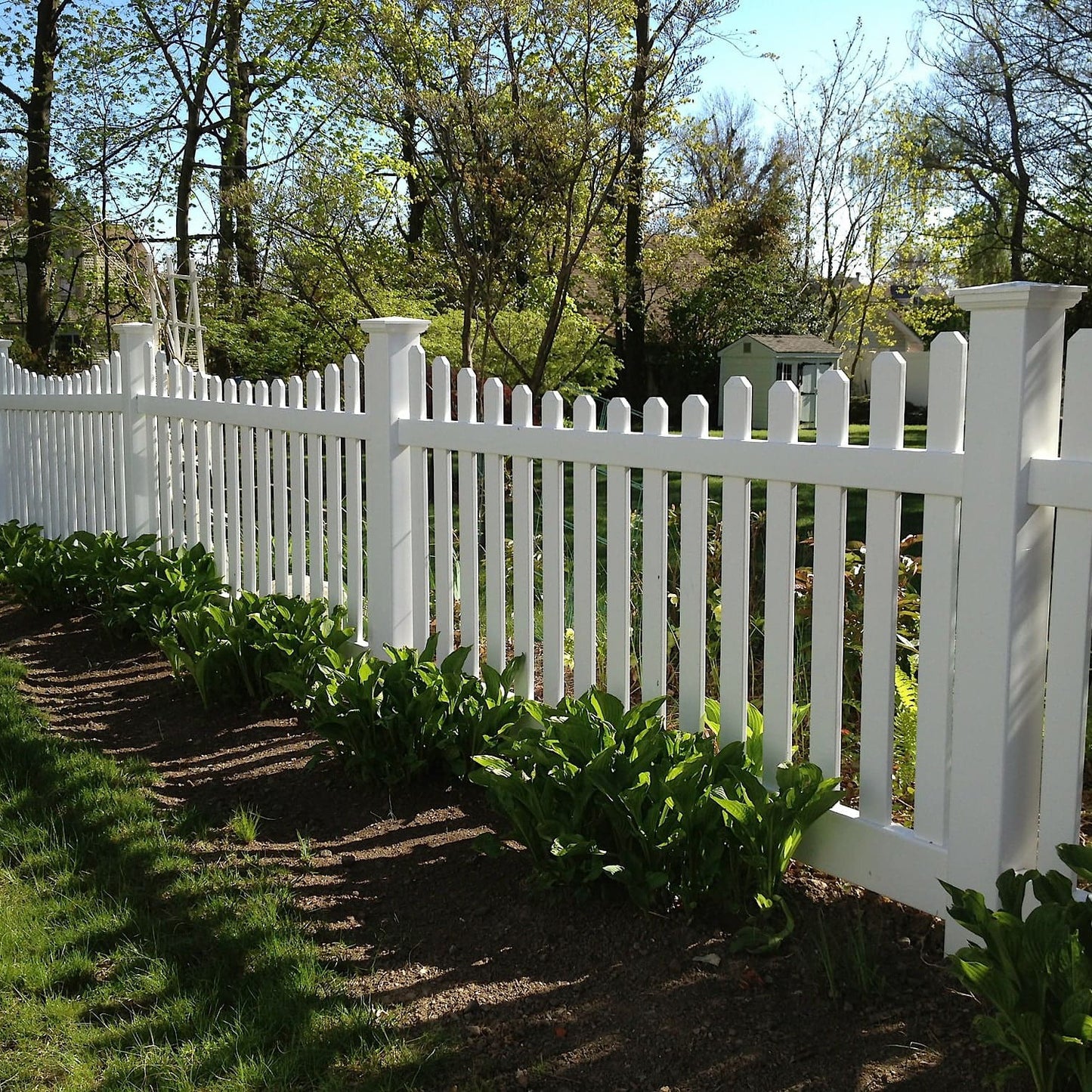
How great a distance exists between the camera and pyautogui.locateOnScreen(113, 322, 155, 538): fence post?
250 inches

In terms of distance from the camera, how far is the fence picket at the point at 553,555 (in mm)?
3516

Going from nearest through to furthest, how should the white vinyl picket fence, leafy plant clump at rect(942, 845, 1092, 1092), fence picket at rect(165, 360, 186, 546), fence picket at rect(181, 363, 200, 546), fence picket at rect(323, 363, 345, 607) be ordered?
leafy plant clump at rect(942, 845, 1092, 1092), the white vinyl picket fence, fence picket at rect(323, 363, 345, 607), fence picket at rect(181, 363, 200, 546), fence picket at rect(165, 360, 186, 546)

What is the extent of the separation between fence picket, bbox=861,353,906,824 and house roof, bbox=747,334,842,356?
2365 cm

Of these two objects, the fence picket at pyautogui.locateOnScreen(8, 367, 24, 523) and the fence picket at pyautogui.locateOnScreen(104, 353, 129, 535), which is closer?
the fence picket at pyautogui.locateOnScreen(104, 353, 129, 535)

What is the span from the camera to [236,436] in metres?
5.52

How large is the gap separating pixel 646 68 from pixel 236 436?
5.20 metres

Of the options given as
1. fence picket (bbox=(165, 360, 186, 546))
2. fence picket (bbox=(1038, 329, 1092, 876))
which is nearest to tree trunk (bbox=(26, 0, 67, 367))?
fence picket (bbox=(165, 360, 186, 546))

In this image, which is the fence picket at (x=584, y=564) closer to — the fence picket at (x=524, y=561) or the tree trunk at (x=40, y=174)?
the fence picket at (x=524, y=561)

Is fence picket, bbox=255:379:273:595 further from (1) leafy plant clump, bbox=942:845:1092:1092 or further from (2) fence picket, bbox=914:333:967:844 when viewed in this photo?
(1) leafy plant clump, bbox=942:845:1092:1092

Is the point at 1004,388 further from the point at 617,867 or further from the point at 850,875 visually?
the point at 617,867

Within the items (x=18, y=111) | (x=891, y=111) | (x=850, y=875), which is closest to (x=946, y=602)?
(x=850, y=875)

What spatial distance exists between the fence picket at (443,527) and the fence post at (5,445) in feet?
17.5

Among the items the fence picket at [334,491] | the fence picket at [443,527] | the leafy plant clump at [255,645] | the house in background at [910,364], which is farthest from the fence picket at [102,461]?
the house in background at [910,364]

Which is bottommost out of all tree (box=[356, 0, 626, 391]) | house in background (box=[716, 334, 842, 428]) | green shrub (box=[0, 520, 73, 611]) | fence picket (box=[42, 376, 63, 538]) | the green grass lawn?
the green grass lawn
